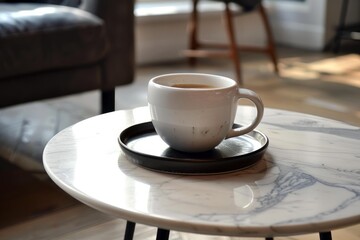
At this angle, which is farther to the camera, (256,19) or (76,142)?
(256,19)

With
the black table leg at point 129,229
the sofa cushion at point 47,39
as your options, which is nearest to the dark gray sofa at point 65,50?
the sofa cushion at point 47,39

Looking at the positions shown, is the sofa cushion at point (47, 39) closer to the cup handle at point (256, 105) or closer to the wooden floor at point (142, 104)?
the wooden floor at point (142, 104)

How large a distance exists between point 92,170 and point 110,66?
1.16 m

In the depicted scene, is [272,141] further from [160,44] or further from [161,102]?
[160,44]

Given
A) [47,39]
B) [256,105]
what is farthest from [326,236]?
[47,39]

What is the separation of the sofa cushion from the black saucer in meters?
0.82

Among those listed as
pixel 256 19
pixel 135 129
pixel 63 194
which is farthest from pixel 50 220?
pixel 256 19

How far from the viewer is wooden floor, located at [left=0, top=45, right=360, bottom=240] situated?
1237mm

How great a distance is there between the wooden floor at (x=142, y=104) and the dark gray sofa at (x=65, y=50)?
22 cm

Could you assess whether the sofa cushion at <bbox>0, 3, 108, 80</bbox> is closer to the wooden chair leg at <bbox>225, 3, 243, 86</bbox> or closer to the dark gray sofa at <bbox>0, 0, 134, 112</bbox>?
the dark gray sofa at <bbox>0, 0, 134, 112</bbox>

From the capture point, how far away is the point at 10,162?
1.62 metres

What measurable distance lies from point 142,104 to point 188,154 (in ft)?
5.04

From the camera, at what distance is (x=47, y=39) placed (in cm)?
157

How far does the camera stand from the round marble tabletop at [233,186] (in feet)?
1.77
